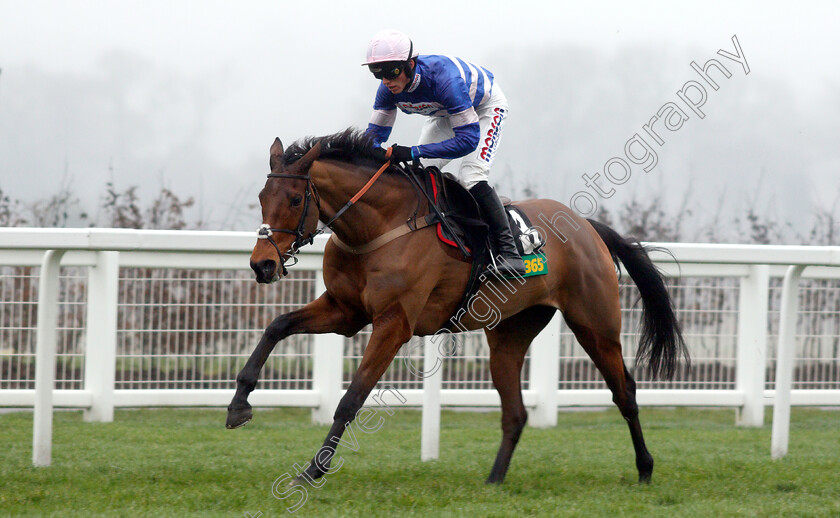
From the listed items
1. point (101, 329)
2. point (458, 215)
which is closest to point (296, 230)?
point (458, 215)

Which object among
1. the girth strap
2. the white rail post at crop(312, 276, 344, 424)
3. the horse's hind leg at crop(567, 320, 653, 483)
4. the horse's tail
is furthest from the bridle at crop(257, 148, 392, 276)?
the white rail post at crop(312, 276, 344, 424)

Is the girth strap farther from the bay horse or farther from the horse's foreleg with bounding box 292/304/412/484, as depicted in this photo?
the horse's foreleg with bounding box 292/304/412/484

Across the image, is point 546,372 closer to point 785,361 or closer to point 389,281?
point 785,361

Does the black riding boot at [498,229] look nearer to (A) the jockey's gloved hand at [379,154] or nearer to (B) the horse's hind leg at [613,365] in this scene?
(A) the jockey's gloved hand at [379,154]

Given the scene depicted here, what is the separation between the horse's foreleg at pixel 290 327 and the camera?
393 centimetres

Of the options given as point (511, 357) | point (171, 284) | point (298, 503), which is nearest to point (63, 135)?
point (171, 284)

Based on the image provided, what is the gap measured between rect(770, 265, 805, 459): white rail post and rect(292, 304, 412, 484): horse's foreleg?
89.4 inches

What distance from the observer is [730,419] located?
7320mm

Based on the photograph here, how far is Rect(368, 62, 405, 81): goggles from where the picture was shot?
399 centimetres

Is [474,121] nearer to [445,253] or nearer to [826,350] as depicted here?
[445,253]

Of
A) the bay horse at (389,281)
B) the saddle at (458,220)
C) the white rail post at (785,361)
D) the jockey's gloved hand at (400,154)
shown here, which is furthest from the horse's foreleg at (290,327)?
the white rail post at (785,361)

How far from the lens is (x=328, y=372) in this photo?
6.09 meters

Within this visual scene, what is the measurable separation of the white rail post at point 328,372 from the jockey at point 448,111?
1921mm

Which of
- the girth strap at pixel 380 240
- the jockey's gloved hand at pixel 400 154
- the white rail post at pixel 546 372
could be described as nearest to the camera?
the girth strap at pixel 380 240
